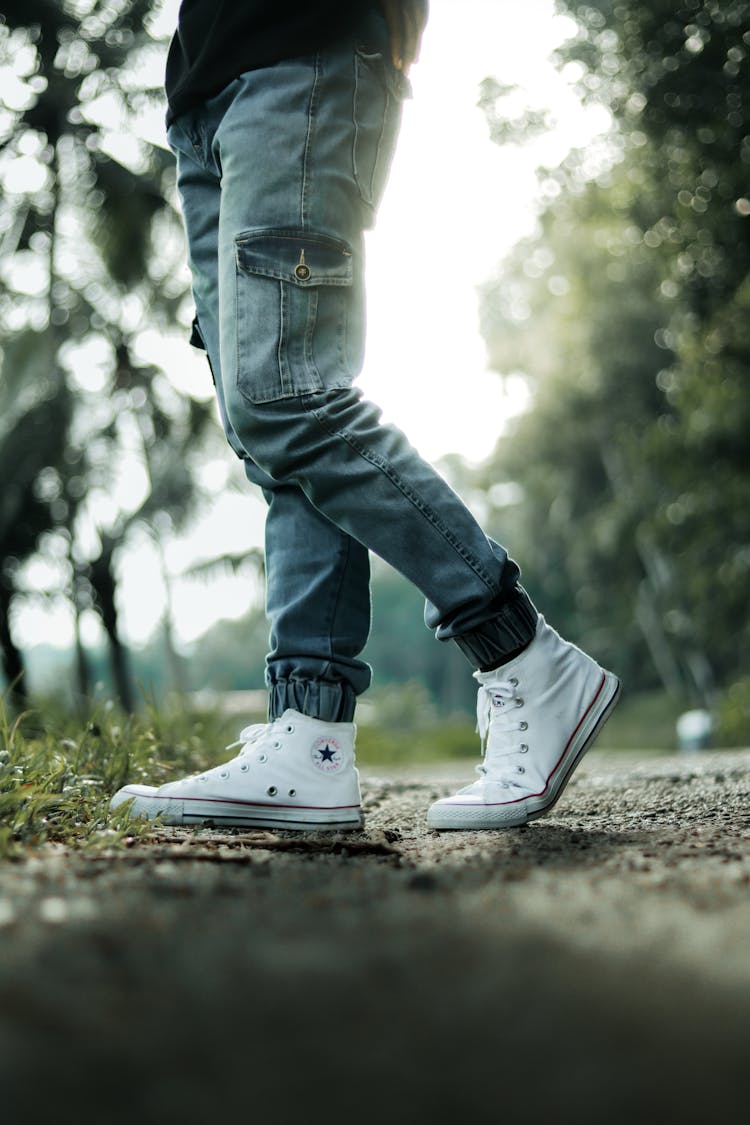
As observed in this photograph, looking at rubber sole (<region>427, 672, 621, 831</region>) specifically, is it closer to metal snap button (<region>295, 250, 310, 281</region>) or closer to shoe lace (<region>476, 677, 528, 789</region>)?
shoe lace (<region>476, 677, 528, 789</region>)

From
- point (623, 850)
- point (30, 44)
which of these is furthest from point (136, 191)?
point (623, 850)

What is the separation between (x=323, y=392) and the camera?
1732 millimetres

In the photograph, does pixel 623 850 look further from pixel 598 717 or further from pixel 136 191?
pixel 136 191

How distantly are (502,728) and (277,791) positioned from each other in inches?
16.4

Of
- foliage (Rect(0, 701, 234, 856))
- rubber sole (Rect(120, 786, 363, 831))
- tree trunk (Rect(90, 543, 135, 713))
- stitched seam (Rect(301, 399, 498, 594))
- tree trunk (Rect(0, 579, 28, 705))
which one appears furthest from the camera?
tree trunk (Rect(90, 543, 135, 713))

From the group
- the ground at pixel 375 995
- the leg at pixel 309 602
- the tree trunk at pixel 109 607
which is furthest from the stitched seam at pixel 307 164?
the tree trunk at pixel 109 607

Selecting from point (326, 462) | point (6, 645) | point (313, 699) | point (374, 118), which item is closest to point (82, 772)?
point (313, 699)

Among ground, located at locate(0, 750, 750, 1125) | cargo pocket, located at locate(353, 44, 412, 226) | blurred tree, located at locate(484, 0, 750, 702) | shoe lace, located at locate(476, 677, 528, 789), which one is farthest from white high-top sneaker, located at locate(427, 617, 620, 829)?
blurred tree, located at locate(484, 0, 750, 702)

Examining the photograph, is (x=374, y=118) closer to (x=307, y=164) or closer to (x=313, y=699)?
(x=307, y=164)

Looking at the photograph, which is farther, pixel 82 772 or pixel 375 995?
pixel 82 772

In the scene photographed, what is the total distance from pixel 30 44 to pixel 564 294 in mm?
13568

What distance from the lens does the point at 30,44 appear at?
482 inches

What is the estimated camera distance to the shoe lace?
5.64 feet

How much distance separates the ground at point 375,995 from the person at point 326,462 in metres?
0.62
